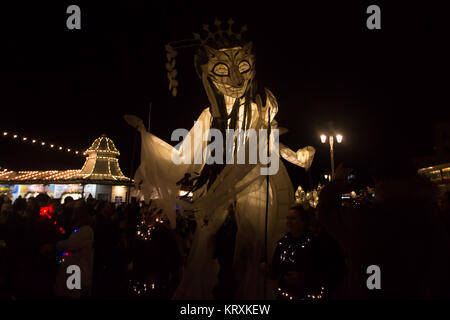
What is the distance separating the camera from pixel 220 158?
3.93 m

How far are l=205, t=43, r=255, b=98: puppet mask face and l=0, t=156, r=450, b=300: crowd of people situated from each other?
169 centimetres

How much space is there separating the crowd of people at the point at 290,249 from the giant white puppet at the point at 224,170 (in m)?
0.18

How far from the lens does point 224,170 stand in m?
3.46

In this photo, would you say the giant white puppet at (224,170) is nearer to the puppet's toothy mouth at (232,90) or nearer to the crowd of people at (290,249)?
the puppet's toothy mouth at (232,90)

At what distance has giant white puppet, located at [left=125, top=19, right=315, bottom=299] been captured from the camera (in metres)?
3.47

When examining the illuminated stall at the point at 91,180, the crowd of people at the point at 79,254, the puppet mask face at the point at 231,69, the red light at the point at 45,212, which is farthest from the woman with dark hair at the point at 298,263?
the illuminated stall at the point at 91,180

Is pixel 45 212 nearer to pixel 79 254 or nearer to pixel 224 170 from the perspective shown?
pixel 79 254

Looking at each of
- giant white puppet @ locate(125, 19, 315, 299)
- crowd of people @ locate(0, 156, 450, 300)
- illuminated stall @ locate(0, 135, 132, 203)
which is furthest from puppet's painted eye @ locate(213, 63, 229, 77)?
illuminated stall @ locate(0, 135, 132, 203)

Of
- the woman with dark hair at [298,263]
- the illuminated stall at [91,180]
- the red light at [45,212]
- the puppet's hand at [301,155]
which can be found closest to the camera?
the woman with dark hair at [298,263]

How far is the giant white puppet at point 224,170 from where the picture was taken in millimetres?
3471

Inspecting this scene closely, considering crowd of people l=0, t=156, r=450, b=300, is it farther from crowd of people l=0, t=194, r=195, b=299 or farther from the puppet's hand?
the puppet's hand

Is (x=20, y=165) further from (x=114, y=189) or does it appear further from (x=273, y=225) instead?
(x=273, y=225)
